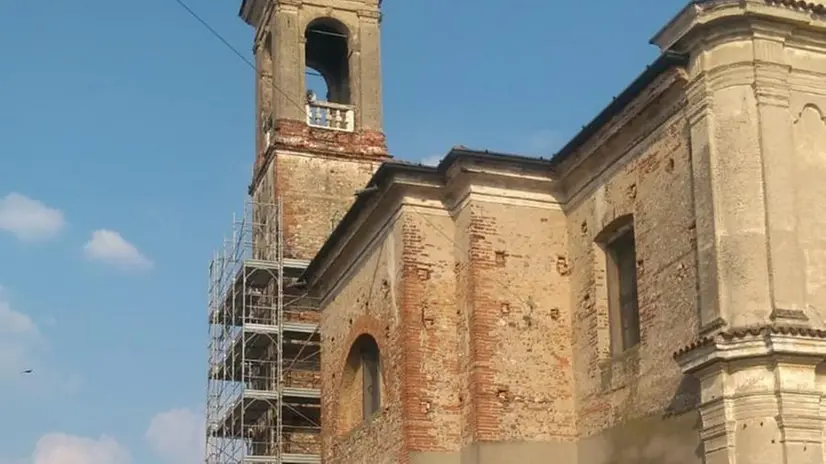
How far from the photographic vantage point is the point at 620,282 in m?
15.1

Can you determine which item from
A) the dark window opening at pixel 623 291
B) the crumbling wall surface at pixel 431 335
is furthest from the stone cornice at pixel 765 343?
the crumbling wall surface at pixel 431 335

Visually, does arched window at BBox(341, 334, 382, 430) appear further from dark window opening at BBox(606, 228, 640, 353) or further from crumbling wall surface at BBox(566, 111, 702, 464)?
dark window opening at BBox(606, 228, 640, 353)

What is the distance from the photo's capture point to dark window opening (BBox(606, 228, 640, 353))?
14.6 meters

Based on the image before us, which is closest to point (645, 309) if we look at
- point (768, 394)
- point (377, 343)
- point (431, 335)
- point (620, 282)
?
point (620, 282)

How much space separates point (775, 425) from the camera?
1168cm

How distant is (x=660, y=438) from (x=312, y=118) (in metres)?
12.6

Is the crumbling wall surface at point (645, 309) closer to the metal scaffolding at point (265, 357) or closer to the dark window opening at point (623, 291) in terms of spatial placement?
the dark window opening at point (623, 291)

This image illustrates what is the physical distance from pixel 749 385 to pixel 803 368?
541 mm

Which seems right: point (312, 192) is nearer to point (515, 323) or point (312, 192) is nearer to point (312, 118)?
point (312, 118)

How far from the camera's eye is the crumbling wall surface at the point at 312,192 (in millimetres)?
22938

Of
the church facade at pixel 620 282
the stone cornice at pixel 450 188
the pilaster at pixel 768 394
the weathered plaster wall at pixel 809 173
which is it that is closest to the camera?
the pilaster at pixel 768 394

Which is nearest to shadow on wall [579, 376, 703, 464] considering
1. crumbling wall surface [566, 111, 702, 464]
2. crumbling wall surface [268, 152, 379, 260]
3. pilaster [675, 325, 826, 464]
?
crumbling wall surface [566, 111, 702, 464]

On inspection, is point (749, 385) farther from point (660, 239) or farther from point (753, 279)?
point (660, 239)

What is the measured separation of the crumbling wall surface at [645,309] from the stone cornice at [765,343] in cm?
91
